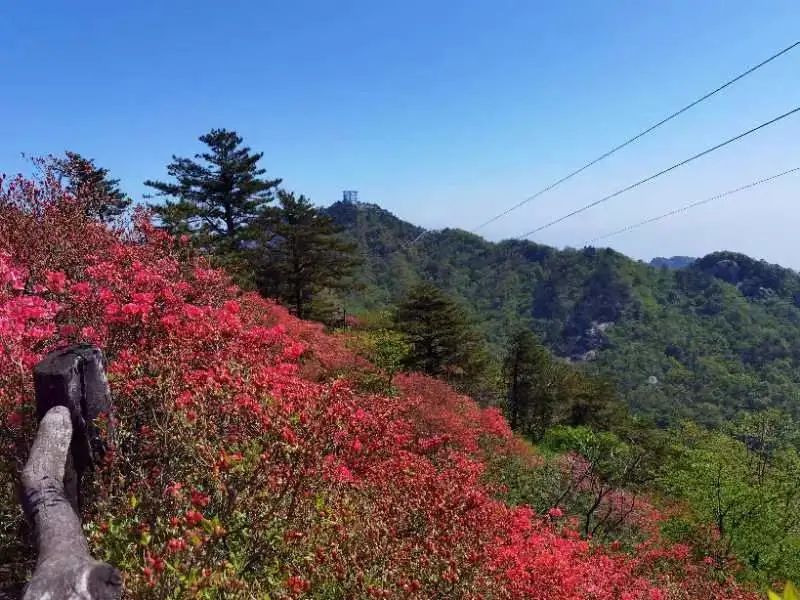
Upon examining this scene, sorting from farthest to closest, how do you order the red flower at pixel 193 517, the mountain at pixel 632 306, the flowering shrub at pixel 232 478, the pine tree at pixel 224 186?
the mountain at pixel 632 306 < the pine tree at pixel 224 186 < the flowering shrub at pixel 232 478 < the red flower at pixel 193 517

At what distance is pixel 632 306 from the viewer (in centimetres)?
15625

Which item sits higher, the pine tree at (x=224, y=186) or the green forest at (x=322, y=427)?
the pine tree at (x=224, y=186)

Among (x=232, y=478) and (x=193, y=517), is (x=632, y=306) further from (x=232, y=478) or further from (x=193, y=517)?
(x=193, y=517)

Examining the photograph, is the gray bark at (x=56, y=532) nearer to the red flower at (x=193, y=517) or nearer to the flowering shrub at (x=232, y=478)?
the flowering shrub at (x=232, y=478)

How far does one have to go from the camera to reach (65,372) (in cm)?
433

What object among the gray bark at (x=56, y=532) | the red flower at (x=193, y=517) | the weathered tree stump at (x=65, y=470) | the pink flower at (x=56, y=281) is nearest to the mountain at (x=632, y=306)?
the pink flower at (x=56, y=281)

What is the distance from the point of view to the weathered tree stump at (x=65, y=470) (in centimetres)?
269

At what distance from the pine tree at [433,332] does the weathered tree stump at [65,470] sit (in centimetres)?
2172

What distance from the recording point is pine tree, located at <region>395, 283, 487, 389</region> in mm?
26500

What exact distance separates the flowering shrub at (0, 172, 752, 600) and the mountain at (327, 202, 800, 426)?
106m

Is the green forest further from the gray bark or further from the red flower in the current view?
the gray bark

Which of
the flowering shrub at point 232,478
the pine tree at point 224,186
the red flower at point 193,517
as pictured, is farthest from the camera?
the pine tree at point 224,186

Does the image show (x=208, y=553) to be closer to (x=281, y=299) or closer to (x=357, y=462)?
(x=357, y=462)

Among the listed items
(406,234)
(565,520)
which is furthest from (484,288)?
(565,520)
